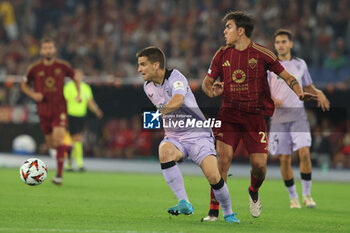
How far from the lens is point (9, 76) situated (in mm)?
24219

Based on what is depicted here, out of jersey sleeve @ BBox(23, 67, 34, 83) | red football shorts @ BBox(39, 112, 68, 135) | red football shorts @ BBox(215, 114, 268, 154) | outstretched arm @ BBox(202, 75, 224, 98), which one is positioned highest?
jersey sleeve @ BBox(23, 67, 34, 83)

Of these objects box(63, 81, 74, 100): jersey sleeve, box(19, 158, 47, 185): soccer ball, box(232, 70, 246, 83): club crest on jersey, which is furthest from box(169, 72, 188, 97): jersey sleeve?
box(63, 81, 74, 100): jersey sleeve

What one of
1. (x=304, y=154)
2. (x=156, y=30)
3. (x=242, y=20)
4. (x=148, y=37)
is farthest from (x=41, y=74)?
(x=156, y=30)

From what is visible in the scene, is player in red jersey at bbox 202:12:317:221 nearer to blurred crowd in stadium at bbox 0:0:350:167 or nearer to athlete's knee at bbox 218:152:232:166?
athlete's knee at bbox 218:152:232:166

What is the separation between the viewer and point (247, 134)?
8.55 metres

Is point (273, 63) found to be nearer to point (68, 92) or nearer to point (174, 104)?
point (174, 104)

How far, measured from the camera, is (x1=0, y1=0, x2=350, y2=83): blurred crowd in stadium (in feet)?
68.0

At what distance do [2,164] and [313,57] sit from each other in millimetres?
9072

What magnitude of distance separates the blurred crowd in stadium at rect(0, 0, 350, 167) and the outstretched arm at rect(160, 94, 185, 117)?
11925 mm

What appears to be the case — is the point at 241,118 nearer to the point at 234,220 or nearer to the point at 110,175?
the point at 234,220

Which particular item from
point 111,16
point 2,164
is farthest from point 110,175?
point 111,16

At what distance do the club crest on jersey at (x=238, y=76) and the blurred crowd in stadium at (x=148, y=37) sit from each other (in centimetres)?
1119

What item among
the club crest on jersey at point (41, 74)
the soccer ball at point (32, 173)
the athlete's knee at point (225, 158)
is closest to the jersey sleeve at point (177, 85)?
the athlete's knee at point (225, 158)

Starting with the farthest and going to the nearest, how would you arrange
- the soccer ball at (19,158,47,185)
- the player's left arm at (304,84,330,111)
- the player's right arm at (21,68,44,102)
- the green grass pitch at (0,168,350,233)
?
the player's right arm at (21,68,44,102), the soccer ball at (19,158,47,185), the player's left arm at (304,84,330,111), the green grass pitch at (0,168,350,233)
